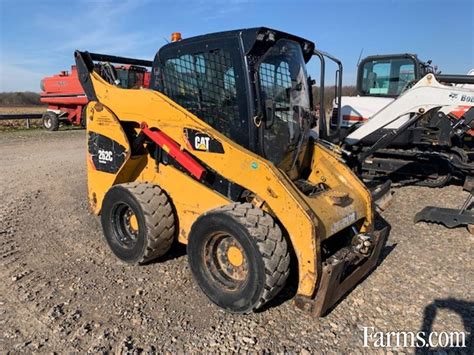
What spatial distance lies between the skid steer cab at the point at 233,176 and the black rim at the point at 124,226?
0.04ft

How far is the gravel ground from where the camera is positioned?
117 inches

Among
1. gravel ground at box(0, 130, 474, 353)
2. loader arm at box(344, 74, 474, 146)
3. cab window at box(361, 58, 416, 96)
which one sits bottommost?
gravel ground at box(0, 130, 474, 353)

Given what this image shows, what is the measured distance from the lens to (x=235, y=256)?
331 centimetres

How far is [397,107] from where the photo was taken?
560 centimetres

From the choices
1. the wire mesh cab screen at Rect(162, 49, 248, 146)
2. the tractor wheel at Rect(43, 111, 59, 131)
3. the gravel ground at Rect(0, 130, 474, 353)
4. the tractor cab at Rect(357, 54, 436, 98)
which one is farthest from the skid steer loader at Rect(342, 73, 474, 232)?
the tractor wheel at Rect(43, 111, 59, 131)

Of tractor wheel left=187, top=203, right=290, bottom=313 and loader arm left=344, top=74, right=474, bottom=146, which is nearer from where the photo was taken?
tractor wheel left=187, top=203, right=290, bottom=313

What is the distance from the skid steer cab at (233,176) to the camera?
3.07 m

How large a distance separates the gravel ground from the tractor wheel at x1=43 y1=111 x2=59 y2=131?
12320 millimetres

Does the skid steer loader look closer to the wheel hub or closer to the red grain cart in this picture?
the wheel hub

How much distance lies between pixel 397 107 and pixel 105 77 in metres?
3.89

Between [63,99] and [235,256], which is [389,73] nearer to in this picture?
[235,256]

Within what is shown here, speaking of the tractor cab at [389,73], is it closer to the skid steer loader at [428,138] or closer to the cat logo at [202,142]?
the skid steer loader at [428,138]

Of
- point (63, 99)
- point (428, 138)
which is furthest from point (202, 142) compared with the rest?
point (63, 99)

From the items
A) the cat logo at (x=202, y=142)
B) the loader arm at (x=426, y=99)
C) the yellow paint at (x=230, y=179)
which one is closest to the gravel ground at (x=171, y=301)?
the yellow paint at (x=230, y=179)
